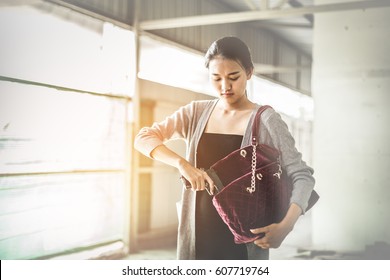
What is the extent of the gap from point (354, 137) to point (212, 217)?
30.0 inches

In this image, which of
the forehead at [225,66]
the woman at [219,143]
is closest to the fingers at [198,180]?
the woman at [219,143]

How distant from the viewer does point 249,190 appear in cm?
161

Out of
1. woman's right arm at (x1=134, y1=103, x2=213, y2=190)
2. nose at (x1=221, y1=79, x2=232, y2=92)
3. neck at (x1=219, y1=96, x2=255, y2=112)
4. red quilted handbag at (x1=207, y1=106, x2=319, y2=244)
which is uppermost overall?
nose at (x1=221, y1=79, x2=232, y2=92)

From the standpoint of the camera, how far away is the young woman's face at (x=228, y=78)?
160cm

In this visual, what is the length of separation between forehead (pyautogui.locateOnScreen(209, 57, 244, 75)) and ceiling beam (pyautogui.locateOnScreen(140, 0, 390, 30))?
0.43 meters

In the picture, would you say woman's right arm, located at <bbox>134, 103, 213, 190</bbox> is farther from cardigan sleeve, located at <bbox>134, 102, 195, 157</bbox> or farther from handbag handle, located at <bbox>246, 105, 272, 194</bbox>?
handbag handle, located at <bbox>246, 105, 272, 194</bbox>

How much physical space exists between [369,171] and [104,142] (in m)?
1.17

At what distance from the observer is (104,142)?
79.4 inches

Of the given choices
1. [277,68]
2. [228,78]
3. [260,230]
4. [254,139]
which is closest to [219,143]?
[254,139]

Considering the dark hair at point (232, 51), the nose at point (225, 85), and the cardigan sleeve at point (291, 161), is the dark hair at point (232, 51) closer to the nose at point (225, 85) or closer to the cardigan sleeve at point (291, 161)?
the nose at point (225, 85)

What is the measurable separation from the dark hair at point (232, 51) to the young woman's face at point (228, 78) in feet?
0.05

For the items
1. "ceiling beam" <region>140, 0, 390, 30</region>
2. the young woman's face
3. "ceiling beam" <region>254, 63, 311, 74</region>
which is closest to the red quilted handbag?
the young woman's face

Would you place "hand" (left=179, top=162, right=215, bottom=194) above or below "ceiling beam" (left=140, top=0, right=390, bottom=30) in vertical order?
below

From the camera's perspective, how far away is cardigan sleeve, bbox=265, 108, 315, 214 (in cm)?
155
